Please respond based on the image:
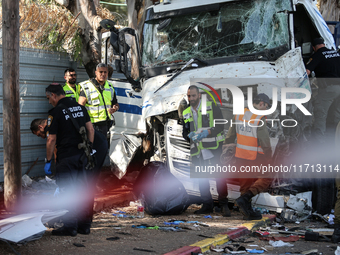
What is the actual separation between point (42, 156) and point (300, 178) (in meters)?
4.80

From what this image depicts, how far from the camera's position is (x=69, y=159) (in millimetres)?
5156

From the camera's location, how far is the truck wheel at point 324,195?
21.5 ft

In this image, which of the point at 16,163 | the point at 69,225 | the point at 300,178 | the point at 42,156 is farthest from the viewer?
the point at 42,156

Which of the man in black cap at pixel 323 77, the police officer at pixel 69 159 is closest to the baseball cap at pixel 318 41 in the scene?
the man in black cap at pixel 323 77

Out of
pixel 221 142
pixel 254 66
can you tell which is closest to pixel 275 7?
pixel 254 66

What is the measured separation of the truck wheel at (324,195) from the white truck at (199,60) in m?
0.07

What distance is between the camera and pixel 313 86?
6980 mm

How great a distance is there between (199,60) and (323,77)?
1930 millimetres

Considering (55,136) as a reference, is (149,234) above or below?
below

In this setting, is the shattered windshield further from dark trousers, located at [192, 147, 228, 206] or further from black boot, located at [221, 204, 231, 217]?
black boot, located at [221, 204, 231, 217]

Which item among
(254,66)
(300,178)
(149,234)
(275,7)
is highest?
(275,7)

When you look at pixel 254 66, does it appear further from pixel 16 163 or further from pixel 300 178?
pixel 16 163

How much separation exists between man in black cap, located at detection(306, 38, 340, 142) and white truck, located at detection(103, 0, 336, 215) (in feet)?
0.79

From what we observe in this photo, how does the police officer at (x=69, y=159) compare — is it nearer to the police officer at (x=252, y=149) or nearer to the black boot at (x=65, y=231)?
the black boot at (x=65, y=231)
